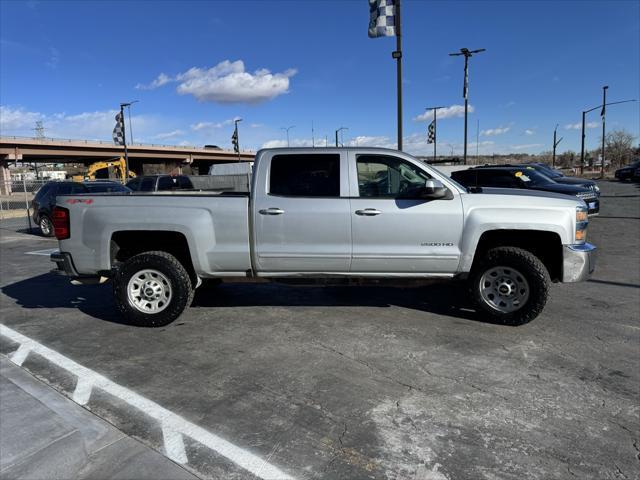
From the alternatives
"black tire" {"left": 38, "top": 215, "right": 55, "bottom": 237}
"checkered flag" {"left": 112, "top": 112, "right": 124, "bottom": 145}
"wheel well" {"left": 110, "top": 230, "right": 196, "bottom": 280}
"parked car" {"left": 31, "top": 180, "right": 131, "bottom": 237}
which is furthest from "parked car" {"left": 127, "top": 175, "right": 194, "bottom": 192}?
"checkered flag" {"left": 112, "top": 112, "right": 124, "bottom": 145}

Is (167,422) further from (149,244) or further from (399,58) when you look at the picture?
(399,58)

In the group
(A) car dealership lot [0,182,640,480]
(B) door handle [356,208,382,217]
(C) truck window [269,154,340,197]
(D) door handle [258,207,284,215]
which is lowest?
(A) car dealership lot [0,182,640,480]

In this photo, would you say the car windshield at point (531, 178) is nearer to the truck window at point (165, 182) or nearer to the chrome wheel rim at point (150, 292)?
the chrome wheel rim at point (150, 292)

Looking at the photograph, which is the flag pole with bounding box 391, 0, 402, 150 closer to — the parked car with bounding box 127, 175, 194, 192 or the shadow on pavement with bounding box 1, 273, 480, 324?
the parked car with bounding box 127, 175, 194, 192

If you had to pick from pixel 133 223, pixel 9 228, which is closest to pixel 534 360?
pixel 133 223

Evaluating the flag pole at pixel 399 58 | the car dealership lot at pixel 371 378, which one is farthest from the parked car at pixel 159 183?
the car dealership lot at pixel 371 378

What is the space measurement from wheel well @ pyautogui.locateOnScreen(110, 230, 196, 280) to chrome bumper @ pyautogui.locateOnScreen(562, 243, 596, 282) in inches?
166

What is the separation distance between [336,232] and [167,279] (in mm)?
1992

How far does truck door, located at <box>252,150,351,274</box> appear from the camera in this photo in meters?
4.94

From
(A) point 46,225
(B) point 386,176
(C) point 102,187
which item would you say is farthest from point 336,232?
(A) point 46,225

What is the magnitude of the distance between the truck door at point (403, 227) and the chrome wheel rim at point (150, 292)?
2.17 metres

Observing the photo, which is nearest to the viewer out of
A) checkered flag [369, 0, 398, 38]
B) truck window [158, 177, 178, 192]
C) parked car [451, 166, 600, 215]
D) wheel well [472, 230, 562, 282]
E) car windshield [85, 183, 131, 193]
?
wheel well [472, 230, 562, 282]

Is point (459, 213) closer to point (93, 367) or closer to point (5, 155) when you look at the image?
point (93, 367)

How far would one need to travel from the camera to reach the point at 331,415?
3.20 metres
